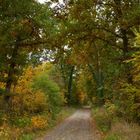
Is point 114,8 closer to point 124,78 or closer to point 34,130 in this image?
point 124,78

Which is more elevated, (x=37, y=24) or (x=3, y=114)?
(x=37, y=24)

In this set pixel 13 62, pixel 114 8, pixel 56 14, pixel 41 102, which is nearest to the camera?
pixel 114 8

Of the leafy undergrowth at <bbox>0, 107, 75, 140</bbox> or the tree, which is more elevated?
the tree

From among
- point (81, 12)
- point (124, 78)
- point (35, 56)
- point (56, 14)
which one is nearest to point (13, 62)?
point (35, 56)

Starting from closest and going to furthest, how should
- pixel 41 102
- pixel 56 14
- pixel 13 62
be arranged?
pixel 56 14
pixel 13 62
pixel 41 102

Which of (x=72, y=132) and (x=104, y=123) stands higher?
(x=104, y=123)

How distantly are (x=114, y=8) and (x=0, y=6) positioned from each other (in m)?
6.61

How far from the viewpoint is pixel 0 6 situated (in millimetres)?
24109

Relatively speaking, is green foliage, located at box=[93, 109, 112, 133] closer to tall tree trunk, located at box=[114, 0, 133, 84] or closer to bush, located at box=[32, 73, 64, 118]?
tall tree trunk, located at box=[114, 0, 133, 84]

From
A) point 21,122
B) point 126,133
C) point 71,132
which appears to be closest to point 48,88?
point 21,122

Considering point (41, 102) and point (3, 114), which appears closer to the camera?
point (3, 114)

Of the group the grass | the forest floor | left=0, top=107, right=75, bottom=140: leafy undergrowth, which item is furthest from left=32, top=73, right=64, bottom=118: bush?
the grass

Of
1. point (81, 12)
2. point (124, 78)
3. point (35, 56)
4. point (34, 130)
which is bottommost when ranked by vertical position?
point (34, 130)

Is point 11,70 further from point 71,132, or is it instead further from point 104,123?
point 104,123
